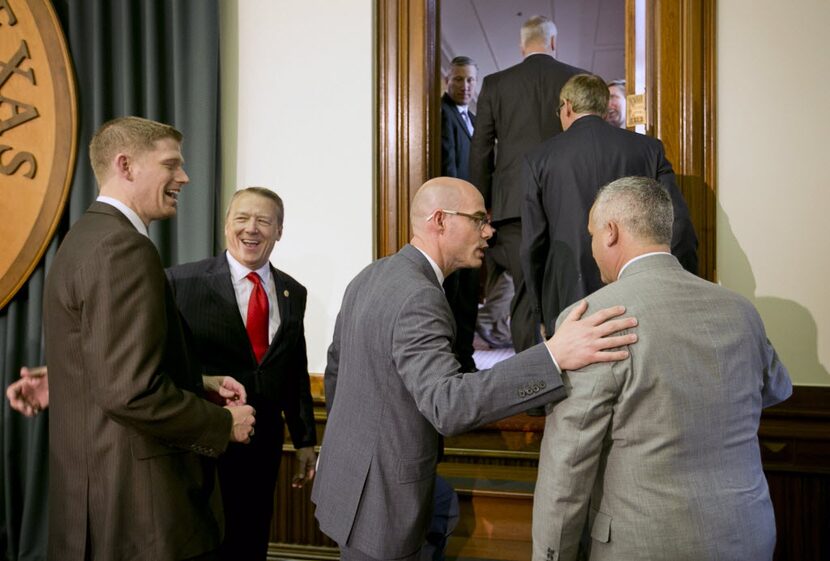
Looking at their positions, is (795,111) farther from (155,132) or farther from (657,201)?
(155,132)

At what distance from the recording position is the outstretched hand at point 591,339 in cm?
125

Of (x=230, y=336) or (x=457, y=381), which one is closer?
(x=457, y=381)

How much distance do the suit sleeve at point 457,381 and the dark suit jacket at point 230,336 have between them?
84cm

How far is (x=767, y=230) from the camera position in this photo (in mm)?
2537

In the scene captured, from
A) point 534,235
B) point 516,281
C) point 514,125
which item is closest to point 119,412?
point 534,235

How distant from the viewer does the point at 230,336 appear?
2.07 m

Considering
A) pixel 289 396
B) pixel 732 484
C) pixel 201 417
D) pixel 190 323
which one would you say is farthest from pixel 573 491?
pixel 190 323

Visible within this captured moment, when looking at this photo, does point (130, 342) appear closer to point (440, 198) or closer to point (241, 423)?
point (241, 423)

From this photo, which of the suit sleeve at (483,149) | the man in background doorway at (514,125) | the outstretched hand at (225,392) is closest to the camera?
the outstretched hand at (225,392)

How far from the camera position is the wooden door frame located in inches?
101

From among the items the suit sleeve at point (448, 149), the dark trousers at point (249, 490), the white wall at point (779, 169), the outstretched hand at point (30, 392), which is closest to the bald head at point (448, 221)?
the dark trousers at point (249, 490)

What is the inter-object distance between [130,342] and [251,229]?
826 millimetres

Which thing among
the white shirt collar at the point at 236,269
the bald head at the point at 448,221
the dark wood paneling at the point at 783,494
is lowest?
the dark wood paneling at the point at 783,494

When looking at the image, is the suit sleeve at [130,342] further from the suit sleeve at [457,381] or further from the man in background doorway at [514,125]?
the man in background doorway at [514,125]
